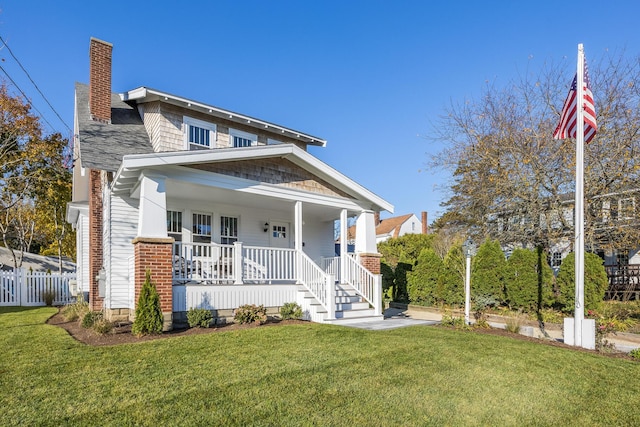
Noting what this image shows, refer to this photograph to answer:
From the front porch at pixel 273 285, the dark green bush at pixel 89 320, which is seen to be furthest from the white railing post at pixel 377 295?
the dark green bush at pixel 89 320

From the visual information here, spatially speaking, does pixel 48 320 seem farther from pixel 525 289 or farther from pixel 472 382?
pixel 525 289

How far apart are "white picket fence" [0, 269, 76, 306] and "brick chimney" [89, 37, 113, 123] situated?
838 centimetres

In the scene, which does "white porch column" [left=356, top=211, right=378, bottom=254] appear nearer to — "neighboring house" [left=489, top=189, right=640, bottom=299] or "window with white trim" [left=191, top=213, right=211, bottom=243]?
"window with white trim" [left=191, top=213, right=211, bottom=243]

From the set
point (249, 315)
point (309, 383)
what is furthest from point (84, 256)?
point (309, 383)

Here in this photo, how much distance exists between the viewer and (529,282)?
12969 millimetres

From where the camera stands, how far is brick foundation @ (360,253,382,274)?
12.2 metres

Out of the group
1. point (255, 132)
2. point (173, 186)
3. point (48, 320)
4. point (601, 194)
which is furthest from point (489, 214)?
point (48, 320)

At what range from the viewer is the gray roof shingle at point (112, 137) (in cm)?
969

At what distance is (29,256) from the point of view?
24047mm

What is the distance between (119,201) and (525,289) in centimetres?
1227

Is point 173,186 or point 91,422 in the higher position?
point 173,186

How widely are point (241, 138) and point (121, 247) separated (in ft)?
16.7

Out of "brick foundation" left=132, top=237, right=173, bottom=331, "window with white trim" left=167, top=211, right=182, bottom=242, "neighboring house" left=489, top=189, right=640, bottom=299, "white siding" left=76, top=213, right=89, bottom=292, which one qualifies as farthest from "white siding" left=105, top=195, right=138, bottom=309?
"neighboring house" left=489, top=189, right=640, bottom=299

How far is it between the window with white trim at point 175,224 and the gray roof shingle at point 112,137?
1.86 m
